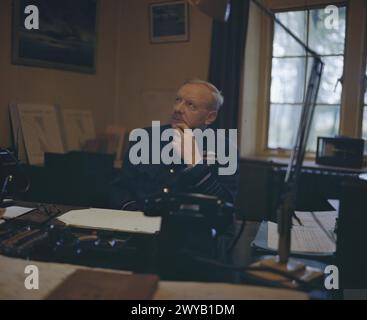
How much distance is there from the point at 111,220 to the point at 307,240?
61 cm

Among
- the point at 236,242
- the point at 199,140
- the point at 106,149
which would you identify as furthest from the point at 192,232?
the point at 106,149

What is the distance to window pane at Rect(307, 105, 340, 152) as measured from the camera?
3.23 metres

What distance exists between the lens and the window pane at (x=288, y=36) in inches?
130

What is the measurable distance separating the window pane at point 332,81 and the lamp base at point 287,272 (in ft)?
8.06

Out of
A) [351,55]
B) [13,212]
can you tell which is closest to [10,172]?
[13,212]

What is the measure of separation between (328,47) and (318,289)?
103 inches

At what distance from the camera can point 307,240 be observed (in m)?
1.30

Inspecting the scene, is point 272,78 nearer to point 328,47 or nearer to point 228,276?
point 328,47

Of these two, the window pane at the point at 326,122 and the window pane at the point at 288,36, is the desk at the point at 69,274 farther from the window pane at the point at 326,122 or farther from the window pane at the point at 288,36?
the window pane at the point at 288,36

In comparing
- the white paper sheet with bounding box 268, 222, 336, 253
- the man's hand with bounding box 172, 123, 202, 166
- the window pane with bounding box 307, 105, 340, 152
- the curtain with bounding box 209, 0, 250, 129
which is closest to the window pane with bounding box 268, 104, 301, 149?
the window pane with bounding box 307, 105, 340, 152

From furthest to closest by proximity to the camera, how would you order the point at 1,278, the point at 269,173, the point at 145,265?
the point at 269,173 → the point at 145,265 → the point at 1,278

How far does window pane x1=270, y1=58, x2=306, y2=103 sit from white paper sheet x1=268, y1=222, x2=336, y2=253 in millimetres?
2139

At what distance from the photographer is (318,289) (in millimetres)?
963

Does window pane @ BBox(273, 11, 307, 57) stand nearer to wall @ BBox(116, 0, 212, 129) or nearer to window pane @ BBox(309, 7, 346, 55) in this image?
window pane @ BBox(309, 7, 346, 55)
